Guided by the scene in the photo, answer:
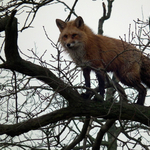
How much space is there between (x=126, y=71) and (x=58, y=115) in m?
2.59

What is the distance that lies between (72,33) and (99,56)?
104cm

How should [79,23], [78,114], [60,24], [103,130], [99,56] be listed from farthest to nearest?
[60,24]
[79,23]
[99,56]
[103,130]
[78,114]

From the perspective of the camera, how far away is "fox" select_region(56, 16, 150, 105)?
7.10 meters

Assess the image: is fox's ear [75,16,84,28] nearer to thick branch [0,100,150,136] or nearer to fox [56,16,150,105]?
fox [56,16,150,105]

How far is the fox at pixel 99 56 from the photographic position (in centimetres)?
710

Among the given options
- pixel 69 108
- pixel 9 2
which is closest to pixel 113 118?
pixel 69 108

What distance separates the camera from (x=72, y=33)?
7234 mm

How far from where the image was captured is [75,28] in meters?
7.40

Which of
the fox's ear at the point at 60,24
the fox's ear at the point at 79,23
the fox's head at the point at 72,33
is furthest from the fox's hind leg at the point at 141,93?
the fox's ear at the point at 60,24

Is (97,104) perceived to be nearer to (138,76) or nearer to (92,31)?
(138,76)

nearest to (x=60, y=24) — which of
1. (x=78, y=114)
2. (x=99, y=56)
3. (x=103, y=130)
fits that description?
(x=99, y=56)

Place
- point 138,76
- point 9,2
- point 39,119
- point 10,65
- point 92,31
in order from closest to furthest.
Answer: point 10,65 < point 39,119 < point 9,2 < point 138,76 < point 92,31

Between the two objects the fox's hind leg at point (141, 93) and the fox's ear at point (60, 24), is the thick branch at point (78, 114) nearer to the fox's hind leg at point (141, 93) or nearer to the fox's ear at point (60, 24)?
the fox's hind leg at point (141, 93)

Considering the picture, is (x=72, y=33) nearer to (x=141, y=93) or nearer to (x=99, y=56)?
(x=99, y=56)
